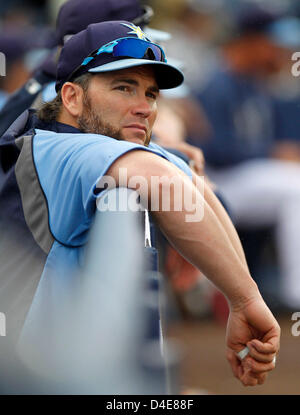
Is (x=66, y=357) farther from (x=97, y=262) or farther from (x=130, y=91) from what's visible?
(x=130, y=91)

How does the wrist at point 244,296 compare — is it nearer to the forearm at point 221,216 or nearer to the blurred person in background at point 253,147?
the forearm at point 221,216

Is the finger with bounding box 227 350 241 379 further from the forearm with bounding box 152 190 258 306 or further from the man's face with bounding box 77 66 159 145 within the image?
the man's face with bounding box 77 66 159 145

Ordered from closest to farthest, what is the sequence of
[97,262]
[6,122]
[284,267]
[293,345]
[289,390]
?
[97,262] → [6,122] → [289,390] → [293,345] → [284,267]

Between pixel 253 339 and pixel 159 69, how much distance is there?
2.50 feet

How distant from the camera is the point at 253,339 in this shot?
2.03 metres

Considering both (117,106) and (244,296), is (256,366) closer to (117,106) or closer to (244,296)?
(244,296)

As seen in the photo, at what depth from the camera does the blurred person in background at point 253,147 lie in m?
5.21

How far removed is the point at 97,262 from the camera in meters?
1.73

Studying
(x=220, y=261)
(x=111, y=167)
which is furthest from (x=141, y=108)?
(x=220, y=261)

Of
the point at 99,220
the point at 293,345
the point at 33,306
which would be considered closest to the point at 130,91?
the point at 99,220

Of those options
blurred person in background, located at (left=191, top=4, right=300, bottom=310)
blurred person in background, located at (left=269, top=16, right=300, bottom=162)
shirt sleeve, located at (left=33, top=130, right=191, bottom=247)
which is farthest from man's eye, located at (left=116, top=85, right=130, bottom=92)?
blurred person in background, located at (left=269, top=16, right=300, bottom=162)

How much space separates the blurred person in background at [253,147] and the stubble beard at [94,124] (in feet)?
9.66

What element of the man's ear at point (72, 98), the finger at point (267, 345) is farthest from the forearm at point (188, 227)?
the man's ear at point (72, 98)
